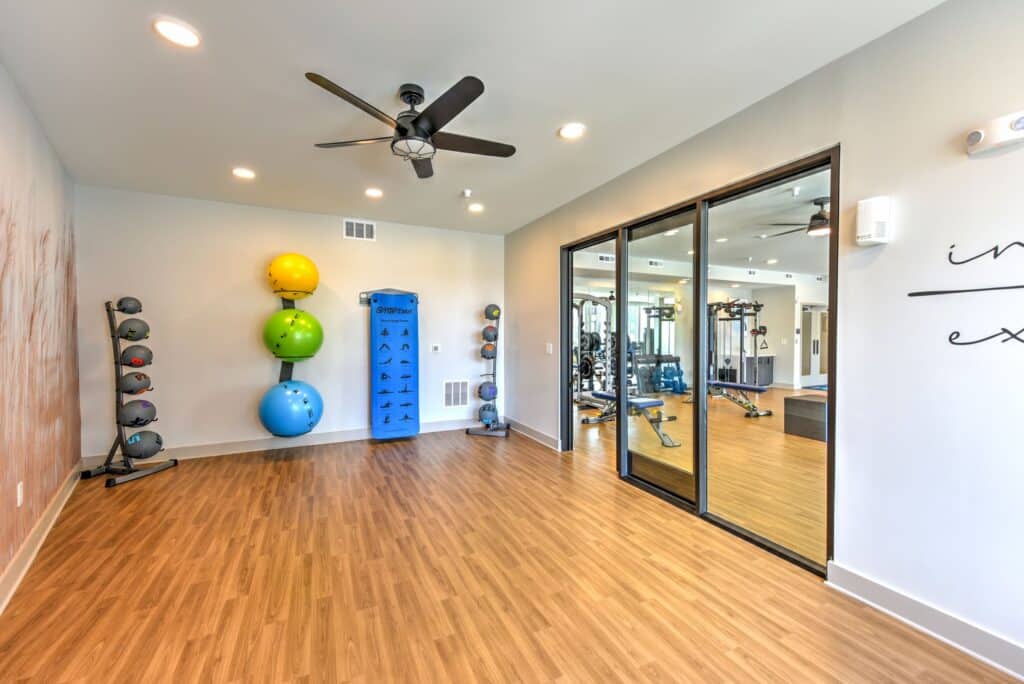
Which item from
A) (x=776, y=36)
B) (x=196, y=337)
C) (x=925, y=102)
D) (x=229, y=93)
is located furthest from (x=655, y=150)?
(x=196, y=337)

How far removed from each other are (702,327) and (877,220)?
1.32 m

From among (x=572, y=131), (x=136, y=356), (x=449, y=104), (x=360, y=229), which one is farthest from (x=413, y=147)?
(x=136, y=356)

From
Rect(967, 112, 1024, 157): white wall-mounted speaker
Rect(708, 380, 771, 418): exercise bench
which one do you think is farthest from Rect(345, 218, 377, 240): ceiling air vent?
Rect(708, 380, 771, 418): exercise bench

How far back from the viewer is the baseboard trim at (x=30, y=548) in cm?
219

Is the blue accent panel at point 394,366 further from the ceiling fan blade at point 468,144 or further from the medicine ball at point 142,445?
the ceiling fan blade at point 468,144

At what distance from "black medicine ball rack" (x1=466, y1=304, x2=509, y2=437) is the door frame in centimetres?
128

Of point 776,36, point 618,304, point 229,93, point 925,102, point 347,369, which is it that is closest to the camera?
point 925,102

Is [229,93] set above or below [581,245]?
above

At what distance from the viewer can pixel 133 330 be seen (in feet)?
13.4

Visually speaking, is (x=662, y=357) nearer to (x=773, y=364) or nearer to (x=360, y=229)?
(x=360, y=229)

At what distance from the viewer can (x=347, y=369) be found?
5.50m

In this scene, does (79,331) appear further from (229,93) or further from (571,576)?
(571,576)

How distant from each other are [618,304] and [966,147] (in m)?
2.56

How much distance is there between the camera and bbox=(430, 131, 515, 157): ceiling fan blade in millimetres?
2639
